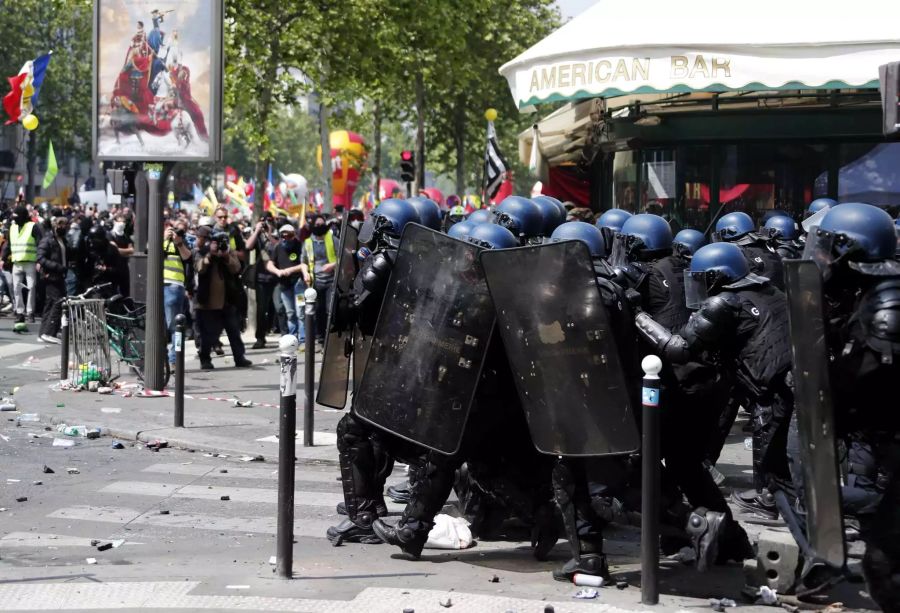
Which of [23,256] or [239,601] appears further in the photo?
[23,256]

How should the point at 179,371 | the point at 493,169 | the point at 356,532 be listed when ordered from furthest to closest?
Result: 1. the point at 493,169
2. the point at 179,371
3. the point at 356,532

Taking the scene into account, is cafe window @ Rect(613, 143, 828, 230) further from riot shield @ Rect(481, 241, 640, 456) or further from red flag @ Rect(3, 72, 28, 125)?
red flag @ Rect(3, 72, 28, 125)

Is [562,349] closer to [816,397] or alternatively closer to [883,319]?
[816,397]

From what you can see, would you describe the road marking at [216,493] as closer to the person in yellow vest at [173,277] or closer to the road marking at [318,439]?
the road marking at [318,439]

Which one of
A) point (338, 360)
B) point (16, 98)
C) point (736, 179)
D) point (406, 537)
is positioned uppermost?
point (16, 98)

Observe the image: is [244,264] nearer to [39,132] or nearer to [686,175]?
[686,175]

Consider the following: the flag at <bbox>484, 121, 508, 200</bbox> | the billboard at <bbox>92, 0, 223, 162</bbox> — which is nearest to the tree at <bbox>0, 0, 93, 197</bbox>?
the flag at <bbox>484, 121, 508, 200</bbox>

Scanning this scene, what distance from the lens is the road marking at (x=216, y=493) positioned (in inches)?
357

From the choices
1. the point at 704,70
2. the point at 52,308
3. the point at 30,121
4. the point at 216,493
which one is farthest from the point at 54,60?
the point at 216,493

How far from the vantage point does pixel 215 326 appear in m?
16.7

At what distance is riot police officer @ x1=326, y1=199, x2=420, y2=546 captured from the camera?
A: 7375 millimetres

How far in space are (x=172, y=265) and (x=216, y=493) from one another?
7114 mm

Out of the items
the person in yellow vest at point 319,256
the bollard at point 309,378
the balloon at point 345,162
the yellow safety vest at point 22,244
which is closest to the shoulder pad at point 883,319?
the bollard at point 309,378

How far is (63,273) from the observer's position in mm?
20047
